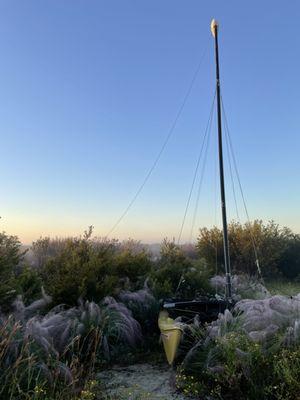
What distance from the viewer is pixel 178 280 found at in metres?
9.20

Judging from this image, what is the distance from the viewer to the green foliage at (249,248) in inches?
628

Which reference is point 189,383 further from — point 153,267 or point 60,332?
point 153,267

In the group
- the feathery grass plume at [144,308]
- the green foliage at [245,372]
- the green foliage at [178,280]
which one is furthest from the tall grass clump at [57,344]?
the green foliage at [178,280]

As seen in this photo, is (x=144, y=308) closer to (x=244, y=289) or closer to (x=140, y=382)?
(x=140, y=382)

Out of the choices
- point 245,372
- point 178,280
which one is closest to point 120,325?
point 245,372

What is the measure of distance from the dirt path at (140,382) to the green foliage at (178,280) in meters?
2.37

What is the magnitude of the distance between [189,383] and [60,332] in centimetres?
178

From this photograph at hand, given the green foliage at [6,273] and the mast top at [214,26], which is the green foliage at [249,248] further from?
the green foliage at [6,273]

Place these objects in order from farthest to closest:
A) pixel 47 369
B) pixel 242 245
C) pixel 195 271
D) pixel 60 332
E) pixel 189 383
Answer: pixel 242 245 → pixel 195 271 → pixel 60 332 → pixel 189 383 → pixel 47 369

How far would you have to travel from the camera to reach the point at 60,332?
5.57 meters

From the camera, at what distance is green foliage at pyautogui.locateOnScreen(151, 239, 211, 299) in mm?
8125

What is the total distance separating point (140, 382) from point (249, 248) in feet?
37.5

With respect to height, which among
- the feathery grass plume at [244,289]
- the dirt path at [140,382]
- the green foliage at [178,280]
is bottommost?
the dirt path at [140,382]

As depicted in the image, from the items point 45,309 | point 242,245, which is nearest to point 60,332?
point 45,309
